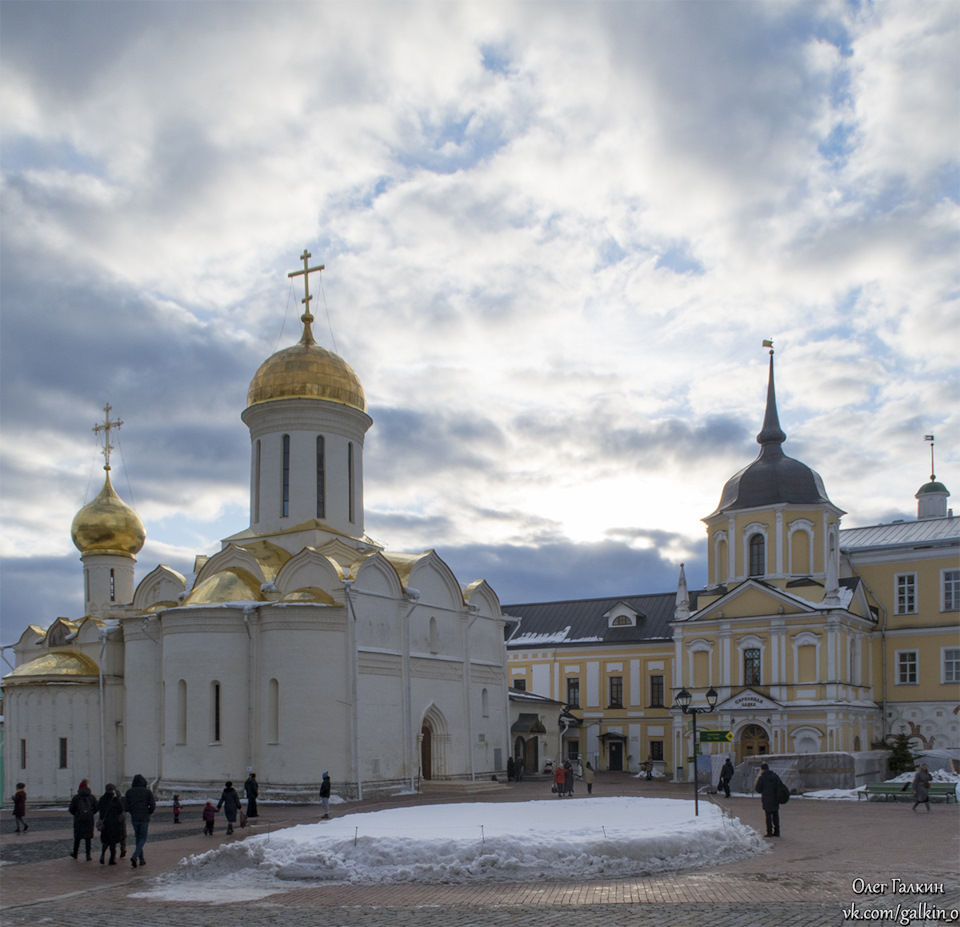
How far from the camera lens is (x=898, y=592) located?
41.0m

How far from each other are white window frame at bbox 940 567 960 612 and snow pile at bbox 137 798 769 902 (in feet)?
90.3

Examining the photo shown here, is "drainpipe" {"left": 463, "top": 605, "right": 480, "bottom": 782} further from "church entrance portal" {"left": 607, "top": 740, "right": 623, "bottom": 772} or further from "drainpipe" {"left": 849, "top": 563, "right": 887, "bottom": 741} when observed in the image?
"drainpipe" {"left": 849, "top": 563, "right": 887, "bottom": 741}

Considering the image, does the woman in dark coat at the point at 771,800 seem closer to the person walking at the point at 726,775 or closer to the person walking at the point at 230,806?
the person walking at the point at 230,806

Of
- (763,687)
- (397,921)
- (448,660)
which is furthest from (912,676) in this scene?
(397,921)

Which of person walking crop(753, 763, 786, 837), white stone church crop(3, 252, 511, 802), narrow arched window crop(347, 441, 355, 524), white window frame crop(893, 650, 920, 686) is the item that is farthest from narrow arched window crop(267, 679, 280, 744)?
white window frame crop(893, 650, 920, 686)

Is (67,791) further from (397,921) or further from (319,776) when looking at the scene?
(397,921)

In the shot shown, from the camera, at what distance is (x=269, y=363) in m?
32.3

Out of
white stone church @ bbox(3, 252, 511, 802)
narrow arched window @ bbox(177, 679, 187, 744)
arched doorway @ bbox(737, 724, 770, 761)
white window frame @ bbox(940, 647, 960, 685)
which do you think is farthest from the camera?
white window frame @ bbox(940, 647, 960, 685)

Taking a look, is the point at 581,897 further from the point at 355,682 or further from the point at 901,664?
the point at 901,664

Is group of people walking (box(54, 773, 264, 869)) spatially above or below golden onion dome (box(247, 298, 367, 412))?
below

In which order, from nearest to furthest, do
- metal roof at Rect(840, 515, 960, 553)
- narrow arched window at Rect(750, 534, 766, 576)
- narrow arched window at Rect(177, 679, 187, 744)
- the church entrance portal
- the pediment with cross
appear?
1. narrow arched window at Rect(177, 679, 187, 744)
2. the pediment with cross
3. narrow arched window at Rect(750, 534, 766, 576)
4. metal roof at Rect(840, 515, 960, 553)
5. the church entrance portal

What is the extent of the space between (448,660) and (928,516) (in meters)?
26.1

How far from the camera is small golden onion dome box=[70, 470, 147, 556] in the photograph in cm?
3688

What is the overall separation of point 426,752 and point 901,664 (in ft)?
67.2
